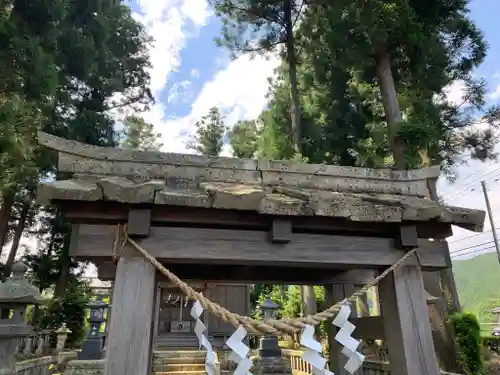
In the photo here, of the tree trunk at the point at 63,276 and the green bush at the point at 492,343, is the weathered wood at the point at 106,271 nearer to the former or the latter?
the tree trunk at the point at 63,276

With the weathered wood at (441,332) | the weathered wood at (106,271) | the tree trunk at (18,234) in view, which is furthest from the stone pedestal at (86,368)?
the tree trunk at (18,234)

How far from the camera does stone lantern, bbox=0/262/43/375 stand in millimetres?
Result: 4668

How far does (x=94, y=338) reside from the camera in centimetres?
754

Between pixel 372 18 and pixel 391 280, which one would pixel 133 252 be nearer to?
pixel 391 280

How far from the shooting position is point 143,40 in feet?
52.9

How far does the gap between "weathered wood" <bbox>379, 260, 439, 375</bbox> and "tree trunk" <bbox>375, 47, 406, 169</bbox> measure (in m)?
5.28

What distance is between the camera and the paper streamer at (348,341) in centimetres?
243

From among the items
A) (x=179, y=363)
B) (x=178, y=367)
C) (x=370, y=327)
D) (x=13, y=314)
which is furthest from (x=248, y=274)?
(x=179, y=363)

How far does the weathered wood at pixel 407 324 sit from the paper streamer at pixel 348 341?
29 cm

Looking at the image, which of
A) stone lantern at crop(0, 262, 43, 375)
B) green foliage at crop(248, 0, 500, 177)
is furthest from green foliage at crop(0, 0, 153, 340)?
green foliage at crop(248, 0, 500, 177)

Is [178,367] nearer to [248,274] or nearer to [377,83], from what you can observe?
[248,274]

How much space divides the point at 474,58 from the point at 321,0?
4534mm

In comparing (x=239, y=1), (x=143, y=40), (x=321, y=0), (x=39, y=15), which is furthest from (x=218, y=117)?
(x=39, y=15)

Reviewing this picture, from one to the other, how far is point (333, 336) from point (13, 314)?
4418 mm
